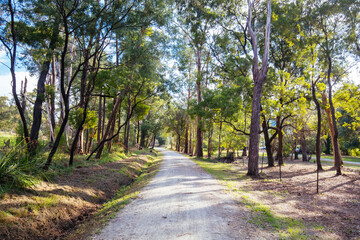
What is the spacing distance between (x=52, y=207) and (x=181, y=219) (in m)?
3.41

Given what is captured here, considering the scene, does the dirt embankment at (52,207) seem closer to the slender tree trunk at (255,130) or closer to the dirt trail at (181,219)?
the dirt trail at (181,219)

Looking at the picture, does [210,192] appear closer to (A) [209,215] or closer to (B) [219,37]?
(A) [209,215]

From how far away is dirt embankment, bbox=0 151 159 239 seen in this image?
433 centimetres

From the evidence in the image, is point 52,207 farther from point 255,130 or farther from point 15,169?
point 255,130

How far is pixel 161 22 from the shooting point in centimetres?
991

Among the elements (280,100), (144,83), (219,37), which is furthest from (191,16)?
(280,100)

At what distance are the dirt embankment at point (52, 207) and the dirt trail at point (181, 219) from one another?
4.68 ft

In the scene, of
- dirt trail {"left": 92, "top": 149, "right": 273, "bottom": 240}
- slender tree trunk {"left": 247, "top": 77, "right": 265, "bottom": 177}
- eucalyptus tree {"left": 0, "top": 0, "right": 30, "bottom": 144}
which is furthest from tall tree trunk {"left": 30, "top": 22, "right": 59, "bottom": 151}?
slender tree trunk {"left": 247, "top": 77, "right": 265, "bottom": 177}

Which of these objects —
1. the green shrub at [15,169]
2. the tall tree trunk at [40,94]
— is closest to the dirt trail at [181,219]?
the green shrub at [15,169]

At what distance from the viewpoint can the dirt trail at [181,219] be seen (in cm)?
395

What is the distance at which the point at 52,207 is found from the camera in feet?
18.0

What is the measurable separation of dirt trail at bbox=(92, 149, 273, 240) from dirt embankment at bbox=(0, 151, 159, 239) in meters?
1.43

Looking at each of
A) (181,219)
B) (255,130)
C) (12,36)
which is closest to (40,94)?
(12,36)

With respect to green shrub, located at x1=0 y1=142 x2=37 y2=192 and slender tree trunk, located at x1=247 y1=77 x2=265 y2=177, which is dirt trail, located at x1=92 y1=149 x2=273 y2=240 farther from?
slender tree trunk, located at x1=247 y1=77 x2=265 y2=177
